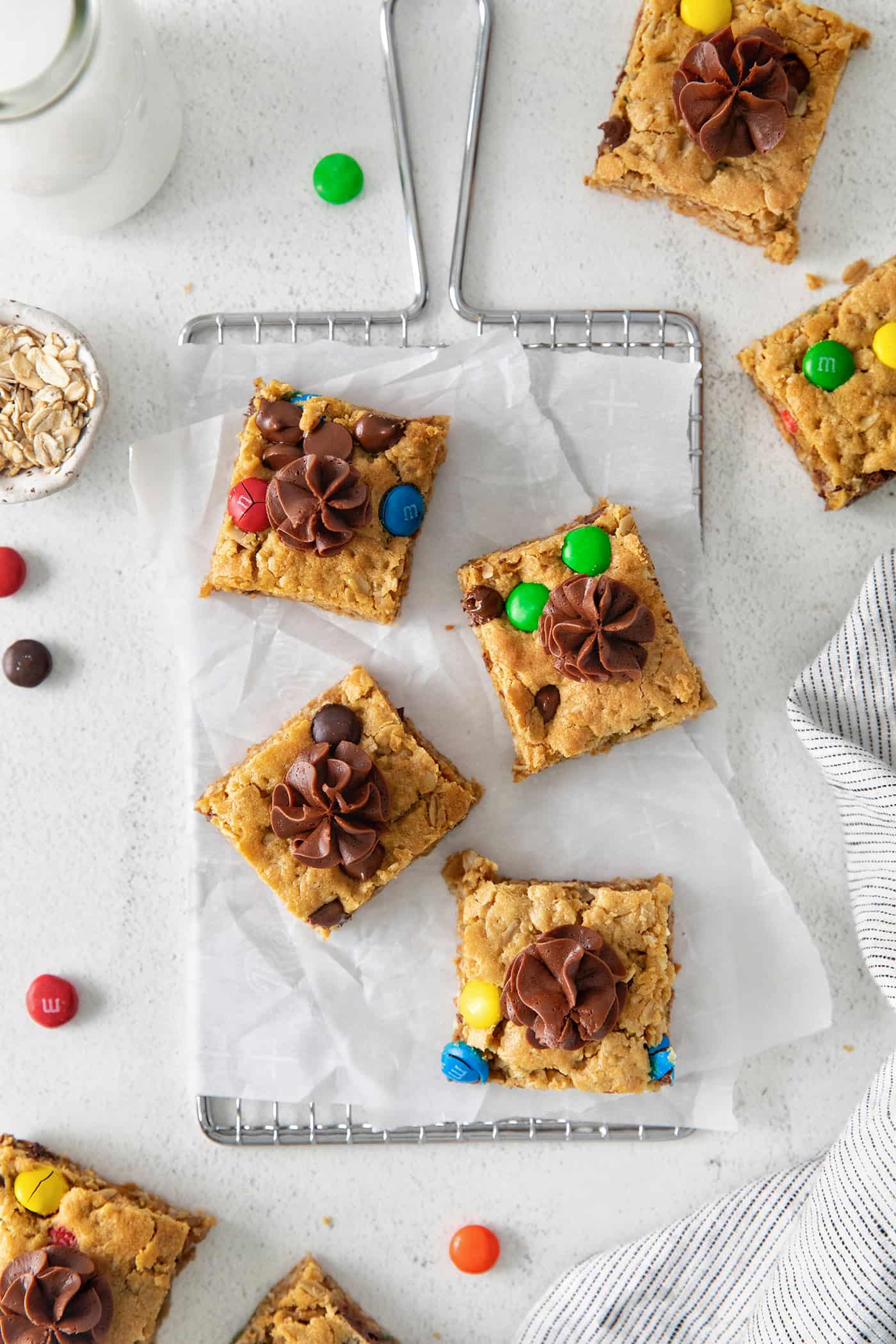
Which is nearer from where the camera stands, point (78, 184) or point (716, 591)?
point (78, 184)

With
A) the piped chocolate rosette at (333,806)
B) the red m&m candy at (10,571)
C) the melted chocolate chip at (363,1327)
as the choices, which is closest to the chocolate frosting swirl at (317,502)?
the piped chocolate rosette at (333,806)

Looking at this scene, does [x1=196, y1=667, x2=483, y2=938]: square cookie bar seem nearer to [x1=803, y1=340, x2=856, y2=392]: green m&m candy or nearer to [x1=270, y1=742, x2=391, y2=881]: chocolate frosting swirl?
[x1=270, y1=742, x2=391, y2=881]: chocolate frosting swirl

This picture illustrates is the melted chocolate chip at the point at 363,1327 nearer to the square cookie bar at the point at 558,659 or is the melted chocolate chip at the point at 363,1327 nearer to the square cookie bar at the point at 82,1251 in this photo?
the square cookie bar at the point at 82,1251

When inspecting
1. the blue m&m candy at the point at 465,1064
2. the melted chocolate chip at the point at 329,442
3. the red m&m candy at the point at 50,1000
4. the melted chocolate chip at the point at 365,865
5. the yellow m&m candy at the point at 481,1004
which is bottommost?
the red m&m candy at the point at 50,1000

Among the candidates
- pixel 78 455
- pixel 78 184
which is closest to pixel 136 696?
pixel 78 455

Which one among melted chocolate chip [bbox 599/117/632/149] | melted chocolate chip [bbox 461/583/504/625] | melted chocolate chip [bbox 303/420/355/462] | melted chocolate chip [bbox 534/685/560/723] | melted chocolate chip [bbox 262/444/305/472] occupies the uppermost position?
melted chocolate chip [bbox 599/117/632/149]

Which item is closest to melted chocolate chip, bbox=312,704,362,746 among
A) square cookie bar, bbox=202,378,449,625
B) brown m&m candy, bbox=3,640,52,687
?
square cookie bar, bbox=202,378,449,625

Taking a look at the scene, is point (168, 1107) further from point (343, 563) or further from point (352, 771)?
point (343, 563)
